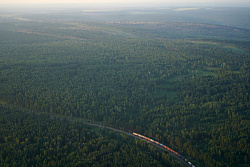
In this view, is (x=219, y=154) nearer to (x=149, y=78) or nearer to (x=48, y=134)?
(x=48, y=134)

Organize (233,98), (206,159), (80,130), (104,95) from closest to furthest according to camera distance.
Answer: (206,159) → (80,130) → (233,98) → (104,95)

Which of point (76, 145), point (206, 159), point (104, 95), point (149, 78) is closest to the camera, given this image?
point (206, 159)

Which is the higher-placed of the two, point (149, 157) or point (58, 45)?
point (58, 45)

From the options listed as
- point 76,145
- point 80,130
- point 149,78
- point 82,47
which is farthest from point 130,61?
point 76,145

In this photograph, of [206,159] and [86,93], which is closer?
[206,159]

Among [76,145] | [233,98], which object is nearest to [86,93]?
[76,145]

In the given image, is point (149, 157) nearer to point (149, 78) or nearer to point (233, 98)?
point (233, 98)
